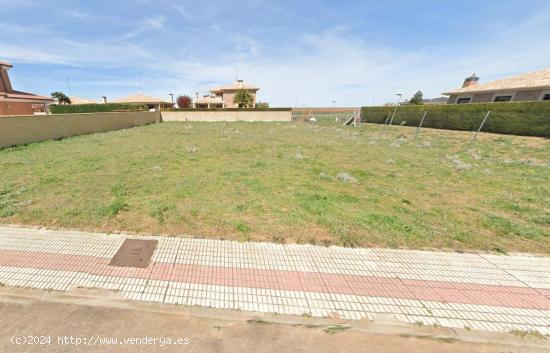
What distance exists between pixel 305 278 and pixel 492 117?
21.5 m

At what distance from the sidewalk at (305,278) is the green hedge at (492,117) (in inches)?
689

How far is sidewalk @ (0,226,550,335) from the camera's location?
2.54 m

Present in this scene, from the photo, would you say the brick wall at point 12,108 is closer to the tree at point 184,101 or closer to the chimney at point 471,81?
the tree at point 184,101

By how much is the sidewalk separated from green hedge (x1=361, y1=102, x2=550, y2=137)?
17496mm

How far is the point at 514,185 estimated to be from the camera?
6.78 m

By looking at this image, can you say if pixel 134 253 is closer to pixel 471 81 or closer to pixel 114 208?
pixel 114 208

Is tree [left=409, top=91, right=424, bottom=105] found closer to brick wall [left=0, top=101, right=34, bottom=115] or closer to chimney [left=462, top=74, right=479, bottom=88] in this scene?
chimney [left=462, top=74, right=479, bottom=88]

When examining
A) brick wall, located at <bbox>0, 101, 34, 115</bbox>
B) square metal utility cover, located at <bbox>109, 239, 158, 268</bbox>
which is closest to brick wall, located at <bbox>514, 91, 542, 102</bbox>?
square metal utility cover, located at <bbox>109, 239, 158, 268</bbox>

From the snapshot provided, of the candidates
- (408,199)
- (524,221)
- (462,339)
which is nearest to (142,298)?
(462,339)

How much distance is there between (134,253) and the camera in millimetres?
3377

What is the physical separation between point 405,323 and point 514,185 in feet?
24.1

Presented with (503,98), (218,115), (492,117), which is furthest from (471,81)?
(218,115)

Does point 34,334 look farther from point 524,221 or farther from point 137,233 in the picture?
point 524,221

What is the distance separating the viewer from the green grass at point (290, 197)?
4.06 m
